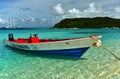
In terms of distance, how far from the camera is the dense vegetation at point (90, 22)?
15300 centimetres

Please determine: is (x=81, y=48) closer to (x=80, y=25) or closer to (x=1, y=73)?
(x=1, y=73)

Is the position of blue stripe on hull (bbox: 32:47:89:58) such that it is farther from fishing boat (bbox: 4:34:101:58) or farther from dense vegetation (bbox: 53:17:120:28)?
dense vegetation (bbox: 53:17:120:28)

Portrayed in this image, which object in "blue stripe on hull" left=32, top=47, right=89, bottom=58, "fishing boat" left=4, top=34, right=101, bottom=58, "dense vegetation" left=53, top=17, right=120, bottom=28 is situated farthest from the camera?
"dense vegetation" left=53, top=17, right=120, bottom=28

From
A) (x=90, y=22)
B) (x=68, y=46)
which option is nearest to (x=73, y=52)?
(x=68, y=46)

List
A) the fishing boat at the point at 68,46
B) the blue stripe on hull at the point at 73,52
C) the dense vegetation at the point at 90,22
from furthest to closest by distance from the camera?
the dense vegetation at the point at 90,22 < the blue stripe on hull at the point at 73,52 < the fishing boat at the point at 68,46

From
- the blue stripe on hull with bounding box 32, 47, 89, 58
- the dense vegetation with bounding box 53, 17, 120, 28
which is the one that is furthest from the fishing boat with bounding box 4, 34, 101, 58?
the dense vegetation with bounding box 53, 17, 120, 28

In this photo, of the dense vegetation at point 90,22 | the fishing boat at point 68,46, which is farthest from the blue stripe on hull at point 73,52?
the dense vegetation at point 90,22

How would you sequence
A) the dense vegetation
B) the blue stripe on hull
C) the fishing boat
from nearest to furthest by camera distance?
the fishing boat
the blue stripe on hull
the dense vegetation

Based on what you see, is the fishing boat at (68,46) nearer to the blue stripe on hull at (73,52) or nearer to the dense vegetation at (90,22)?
the blue stripe on hull at (73,52)

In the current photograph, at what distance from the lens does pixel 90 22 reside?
528 feet

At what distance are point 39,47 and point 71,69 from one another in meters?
5.09

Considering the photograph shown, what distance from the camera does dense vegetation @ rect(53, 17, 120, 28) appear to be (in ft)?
502

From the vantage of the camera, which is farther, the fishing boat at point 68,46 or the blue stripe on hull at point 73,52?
the blue stripe on hull at point 73,52

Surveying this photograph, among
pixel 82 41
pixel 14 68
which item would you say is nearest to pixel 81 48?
pixel 82 41
